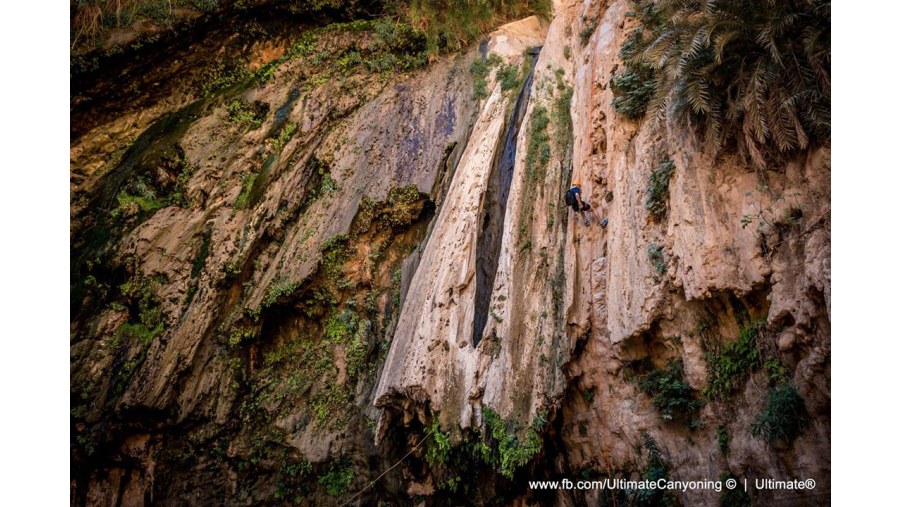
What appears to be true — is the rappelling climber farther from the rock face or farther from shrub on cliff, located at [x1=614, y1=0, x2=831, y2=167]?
shrub on cliff, located at [x1=614, y1=0, x2=831, y2=167]

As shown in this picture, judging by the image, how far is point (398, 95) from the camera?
47.6 feet

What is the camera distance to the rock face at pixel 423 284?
6883 millimetres

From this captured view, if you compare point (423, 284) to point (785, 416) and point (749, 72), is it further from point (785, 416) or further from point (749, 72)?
point (749, 72)

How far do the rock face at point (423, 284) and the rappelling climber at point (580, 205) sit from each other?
213mm

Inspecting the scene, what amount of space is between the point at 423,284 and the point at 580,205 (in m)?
3.91

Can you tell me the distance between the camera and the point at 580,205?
30.6 ft

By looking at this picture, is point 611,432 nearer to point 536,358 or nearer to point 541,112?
point 536,358

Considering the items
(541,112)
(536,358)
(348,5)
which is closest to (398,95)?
(348,5)

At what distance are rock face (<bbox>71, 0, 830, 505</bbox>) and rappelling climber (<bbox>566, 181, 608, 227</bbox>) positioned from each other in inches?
8.4

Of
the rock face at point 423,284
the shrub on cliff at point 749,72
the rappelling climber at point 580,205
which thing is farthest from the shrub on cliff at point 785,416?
the rappelling climber at point 580,205

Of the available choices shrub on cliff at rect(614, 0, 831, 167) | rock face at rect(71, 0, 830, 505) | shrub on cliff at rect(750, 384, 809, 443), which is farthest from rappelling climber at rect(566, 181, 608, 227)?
shrub on cliff at rect(750, 384, 809, 443)

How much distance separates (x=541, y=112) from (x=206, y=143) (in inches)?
384

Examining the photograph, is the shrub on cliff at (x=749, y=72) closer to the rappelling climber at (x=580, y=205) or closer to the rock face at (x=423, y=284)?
the rock face at (x=423, y=284)

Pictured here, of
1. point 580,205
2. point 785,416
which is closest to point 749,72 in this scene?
point 580,205
